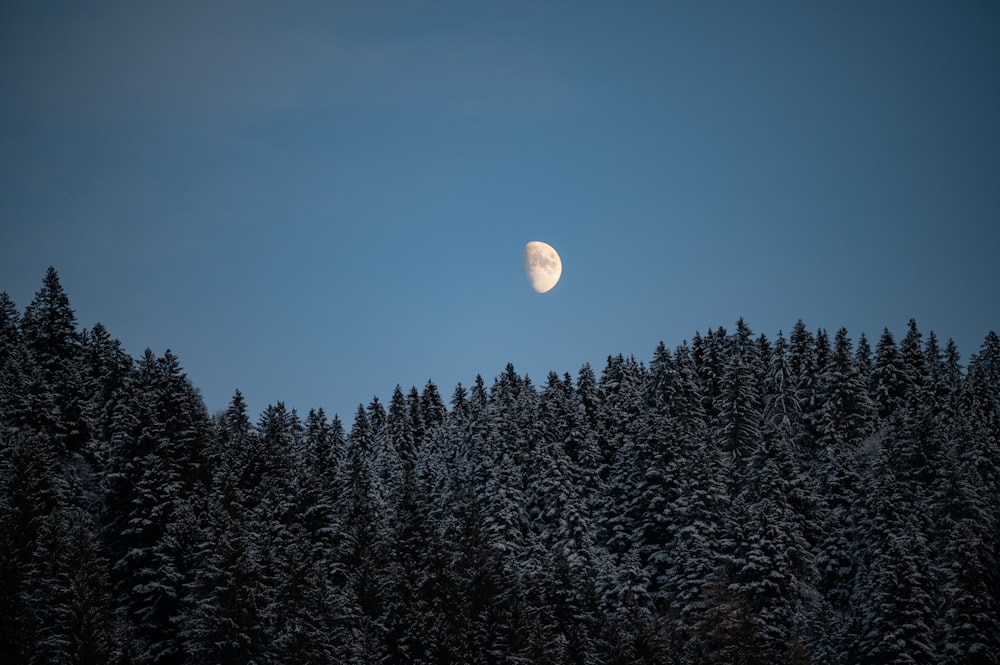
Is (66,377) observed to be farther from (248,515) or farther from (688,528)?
(688,528)

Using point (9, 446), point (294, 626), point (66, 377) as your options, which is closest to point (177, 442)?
point (9, 446)

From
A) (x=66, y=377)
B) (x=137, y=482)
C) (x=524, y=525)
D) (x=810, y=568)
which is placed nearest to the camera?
(x=137, y=482)

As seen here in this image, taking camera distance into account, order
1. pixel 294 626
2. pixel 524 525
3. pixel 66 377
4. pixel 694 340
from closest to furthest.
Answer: pixel 294 626, pixel 524 525, pixel 66 377, pixel 694 340

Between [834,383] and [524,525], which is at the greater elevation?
[834,383]

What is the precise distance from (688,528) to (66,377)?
178 feet

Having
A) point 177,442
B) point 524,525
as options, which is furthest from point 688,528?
point 177,442

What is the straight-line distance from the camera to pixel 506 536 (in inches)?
2815

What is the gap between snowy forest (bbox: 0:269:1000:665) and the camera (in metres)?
49.7

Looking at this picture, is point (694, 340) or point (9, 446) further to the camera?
point (694, 340)

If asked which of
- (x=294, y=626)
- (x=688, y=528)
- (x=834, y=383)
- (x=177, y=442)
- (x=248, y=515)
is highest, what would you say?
(x=834, y=383)

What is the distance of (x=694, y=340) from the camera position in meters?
134

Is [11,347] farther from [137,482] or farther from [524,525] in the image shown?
[524,525]

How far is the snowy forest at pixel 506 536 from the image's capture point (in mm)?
49688

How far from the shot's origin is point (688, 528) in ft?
219
